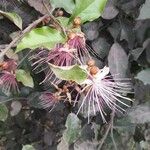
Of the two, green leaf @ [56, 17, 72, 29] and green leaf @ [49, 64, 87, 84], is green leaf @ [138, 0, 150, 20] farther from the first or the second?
green leaf @ [49, 64, 87, 84]

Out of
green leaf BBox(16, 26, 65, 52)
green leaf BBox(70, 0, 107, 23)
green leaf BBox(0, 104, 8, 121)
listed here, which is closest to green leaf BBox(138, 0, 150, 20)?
green leaf BBox(70, 0, 107, 23)

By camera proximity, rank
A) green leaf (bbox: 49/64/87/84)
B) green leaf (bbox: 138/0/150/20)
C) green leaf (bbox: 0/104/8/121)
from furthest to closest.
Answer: green leaf (bbox: 0/104/8/121), green leaf (bbox: 138/0/150/20), green leaf (bbox: 49/64/87/84)

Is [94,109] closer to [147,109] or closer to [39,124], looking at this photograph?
[147,109]

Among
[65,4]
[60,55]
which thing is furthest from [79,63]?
[65,4]

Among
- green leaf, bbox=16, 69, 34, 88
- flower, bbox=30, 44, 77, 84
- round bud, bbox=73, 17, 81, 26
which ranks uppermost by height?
round bud, bbox=73, 17, 81, 26

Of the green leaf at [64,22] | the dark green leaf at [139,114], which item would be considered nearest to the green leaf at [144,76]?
the dark green leaf at [139,114]

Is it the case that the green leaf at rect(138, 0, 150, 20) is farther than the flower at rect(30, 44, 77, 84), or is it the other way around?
the green leaf at rect(138, 0, 150, 20)
